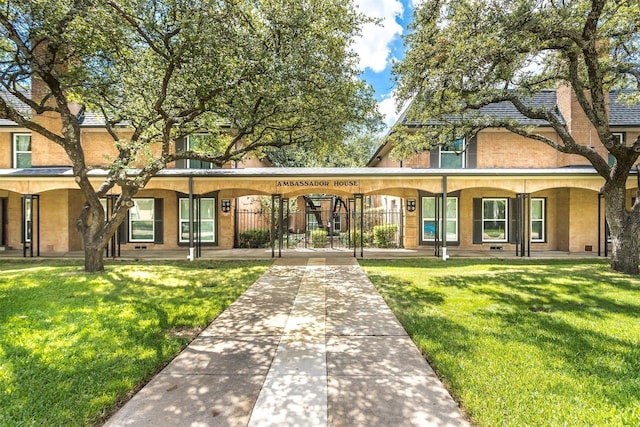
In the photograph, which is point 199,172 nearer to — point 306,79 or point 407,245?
point 306,79

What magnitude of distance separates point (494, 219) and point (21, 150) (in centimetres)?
2328

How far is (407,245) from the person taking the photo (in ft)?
57.3

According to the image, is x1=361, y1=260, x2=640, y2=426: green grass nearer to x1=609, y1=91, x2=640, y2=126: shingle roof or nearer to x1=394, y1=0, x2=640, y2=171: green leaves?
Result: x1=394, y1=0, x2=640, y2=171: green leaves

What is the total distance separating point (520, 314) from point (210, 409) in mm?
5541

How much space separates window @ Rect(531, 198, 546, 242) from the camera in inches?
664

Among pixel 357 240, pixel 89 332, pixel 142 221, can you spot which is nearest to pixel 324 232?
pixel 357 240

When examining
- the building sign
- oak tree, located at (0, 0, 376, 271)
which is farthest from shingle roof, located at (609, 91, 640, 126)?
oak tree, located at (0, 0, 376, 271)

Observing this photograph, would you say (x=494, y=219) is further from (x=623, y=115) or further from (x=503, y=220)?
(x=623, y=115)

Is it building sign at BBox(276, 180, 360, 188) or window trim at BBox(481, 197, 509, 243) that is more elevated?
building sign at BBox(276, 180, 360, 188)

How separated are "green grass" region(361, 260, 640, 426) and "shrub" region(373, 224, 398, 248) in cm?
849

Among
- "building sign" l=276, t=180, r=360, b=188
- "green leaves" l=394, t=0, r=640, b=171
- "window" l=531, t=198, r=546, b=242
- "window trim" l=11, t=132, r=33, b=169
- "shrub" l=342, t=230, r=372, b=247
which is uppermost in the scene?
"green leaves" l=394, t=0, r=640, b=171

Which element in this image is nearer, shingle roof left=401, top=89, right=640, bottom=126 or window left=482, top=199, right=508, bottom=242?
shingle roof left=401, top=89, right=640, bottom=126

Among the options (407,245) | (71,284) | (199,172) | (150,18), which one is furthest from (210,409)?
(407,245)

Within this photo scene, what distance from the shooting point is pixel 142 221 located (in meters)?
17.4
